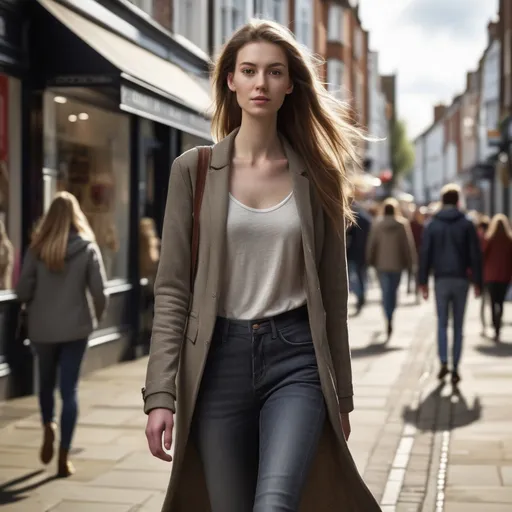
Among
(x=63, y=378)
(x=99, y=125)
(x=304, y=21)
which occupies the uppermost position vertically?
(x=304, y=21)

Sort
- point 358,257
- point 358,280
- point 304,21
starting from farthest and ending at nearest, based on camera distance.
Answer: point 304,21, point 358,257, point 358,280

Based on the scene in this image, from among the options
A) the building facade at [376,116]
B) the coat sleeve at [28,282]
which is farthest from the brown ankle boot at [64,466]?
the building facade at [376,116]

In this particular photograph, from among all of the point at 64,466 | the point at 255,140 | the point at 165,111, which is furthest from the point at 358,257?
the point at 255,140

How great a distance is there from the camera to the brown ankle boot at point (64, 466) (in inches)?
271

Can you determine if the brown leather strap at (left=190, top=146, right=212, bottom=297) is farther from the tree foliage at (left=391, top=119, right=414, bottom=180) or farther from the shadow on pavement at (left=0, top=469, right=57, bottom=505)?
the tree foliage at (left=391, top=119, right=414, bottom=180)

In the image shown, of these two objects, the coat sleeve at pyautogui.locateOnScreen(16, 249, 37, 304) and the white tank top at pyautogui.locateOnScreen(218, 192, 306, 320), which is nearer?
the white tank top at pyautogui.locateOnScreen(218, 192, 306, 320)

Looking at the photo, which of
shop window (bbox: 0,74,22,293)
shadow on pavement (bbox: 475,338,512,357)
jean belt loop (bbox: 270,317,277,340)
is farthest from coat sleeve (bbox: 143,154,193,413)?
shadow on pavement (bbox: 475,338,512,357)

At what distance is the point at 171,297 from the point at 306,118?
0.69 meters

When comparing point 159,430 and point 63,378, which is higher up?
point 159,430

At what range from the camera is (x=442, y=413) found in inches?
363

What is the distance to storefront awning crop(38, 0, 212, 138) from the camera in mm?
11094

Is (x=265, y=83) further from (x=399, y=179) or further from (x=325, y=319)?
(x=399, y=179)

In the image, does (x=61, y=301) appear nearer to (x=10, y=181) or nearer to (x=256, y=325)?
(x=10, y=181)

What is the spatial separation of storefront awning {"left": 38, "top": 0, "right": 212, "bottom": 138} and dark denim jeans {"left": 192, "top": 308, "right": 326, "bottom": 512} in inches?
296
